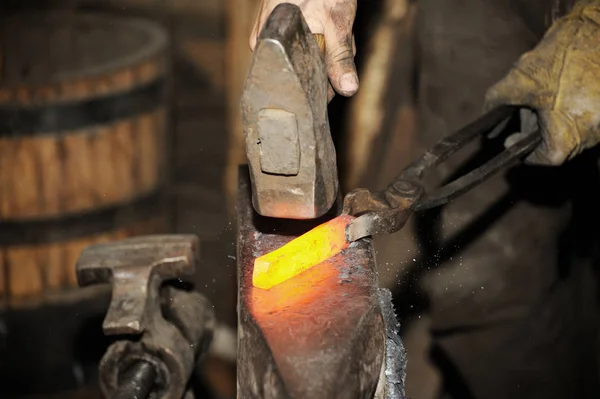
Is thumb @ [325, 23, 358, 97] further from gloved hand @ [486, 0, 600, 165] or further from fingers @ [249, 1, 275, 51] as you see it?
gloved hand @ [486, 0, 600, 165]

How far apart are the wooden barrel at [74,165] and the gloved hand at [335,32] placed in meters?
1.29

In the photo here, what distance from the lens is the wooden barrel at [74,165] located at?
2.58 meters

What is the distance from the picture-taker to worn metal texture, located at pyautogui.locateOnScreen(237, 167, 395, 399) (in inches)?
44.5

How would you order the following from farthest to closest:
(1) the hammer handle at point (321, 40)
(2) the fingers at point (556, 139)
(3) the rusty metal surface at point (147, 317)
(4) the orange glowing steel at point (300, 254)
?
1. (2) the fingers at point (556, 139)
2. (3) the rusty metal surface at point (147, 317)
3. (1) the hammer handle at point (321, 40)
4. (4) the orange glowing steel at point (300, 254)

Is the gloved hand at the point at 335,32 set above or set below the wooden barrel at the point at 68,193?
above

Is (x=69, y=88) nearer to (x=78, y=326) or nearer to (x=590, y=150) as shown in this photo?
(x=78, y=326)

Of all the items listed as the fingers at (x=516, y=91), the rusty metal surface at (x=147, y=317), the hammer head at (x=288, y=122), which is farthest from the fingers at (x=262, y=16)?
the fingers at (x=516, y=91)

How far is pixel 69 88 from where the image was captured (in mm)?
2584

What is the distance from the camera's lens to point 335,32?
1436 mm

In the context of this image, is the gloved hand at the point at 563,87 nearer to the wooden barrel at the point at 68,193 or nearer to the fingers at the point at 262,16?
the fingers at the point at 262,16

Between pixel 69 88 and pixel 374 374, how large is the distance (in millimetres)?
1703

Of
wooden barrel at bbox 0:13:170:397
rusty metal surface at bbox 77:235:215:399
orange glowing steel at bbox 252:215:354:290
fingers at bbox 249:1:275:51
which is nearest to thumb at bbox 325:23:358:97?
fingers at bbox 249:1:275:51

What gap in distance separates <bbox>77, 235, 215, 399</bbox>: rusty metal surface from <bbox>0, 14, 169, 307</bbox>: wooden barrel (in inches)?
35.0

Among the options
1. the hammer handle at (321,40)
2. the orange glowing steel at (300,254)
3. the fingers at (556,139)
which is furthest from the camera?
the fingers at (556,139)
